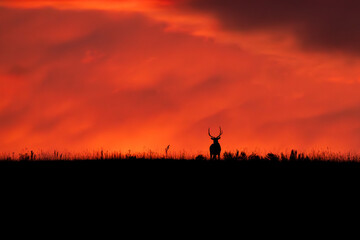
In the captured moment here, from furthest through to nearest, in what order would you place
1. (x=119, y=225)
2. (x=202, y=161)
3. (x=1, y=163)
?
(x=1, y=163)
(x=202, y=161)
(x=119, y=225)

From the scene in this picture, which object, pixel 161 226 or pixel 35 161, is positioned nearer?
pixel 161 226

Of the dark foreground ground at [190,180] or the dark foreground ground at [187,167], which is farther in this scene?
the dark foreground ground at [187,167]

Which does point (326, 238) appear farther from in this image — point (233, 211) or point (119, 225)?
point (119, 225)

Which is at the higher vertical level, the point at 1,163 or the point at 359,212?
the point at 1,163

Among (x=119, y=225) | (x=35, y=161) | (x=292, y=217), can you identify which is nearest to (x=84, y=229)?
(x=119, y=225)

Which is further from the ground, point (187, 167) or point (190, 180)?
point (187, 167)

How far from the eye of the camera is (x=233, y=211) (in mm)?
14820

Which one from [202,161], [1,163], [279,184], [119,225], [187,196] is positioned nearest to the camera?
[119,225]

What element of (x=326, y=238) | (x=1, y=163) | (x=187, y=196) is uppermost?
(x=1, y=163)

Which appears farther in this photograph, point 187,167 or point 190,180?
point 187,167

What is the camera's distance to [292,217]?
14.5 m

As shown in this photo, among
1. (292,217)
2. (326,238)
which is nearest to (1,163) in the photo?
(292,217)

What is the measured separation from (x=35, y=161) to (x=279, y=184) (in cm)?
954

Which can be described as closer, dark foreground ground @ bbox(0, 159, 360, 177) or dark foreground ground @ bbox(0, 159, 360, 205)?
dark foreground ground @ bbox(0, 159, 360, 205)
